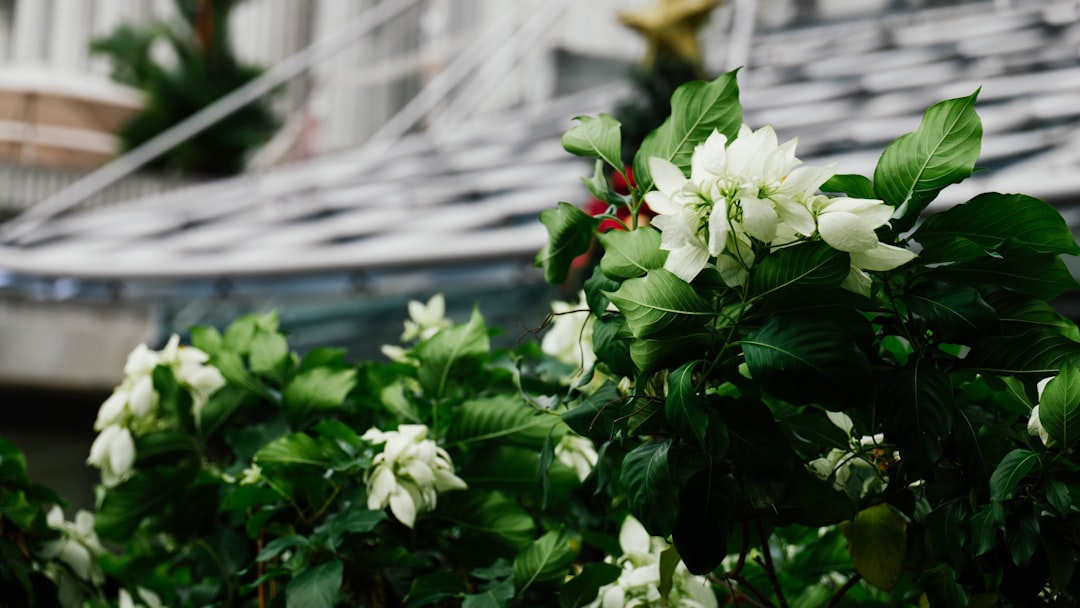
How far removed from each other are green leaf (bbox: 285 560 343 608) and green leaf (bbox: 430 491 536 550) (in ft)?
0.47

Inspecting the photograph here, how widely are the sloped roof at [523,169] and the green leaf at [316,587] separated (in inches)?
106

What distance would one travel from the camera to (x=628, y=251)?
0.88 m

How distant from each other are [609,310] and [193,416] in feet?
1.98

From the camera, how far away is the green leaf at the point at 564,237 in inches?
37.9

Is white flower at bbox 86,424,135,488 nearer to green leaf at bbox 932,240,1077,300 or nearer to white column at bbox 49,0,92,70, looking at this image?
green leaf at bbox 932,240,1077,300

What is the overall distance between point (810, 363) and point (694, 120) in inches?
11.3

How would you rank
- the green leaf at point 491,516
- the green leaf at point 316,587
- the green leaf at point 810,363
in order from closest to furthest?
the green leaf at point 810,363, the green leaf at point 316,587, the green leaf at point 491,516

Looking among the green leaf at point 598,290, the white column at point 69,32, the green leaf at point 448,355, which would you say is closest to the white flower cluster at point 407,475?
the green leaf at point 448,355

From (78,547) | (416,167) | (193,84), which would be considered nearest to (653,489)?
(78,547)

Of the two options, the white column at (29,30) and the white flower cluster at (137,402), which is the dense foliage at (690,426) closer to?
the white flower cluster at (137,402)

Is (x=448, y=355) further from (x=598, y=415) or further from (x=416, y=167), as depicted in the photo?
(x=416, y=167)

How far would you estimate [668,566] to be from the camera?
3.20 ft

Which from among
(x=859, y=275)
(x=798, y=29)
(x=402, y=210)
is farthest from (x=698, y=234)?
(x=798, y=29)

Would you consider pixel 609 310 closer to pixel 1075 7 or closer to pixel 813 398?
pixel 813 398
